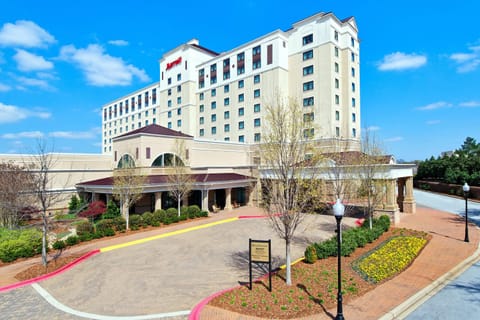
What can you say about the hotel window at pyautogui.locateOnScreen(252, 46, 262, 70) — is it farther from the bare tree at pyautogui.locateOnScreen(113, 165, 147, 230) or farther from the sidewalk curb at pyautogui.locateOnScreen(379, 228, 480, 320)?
the sidewalk curb at pyautogui.locateOnScreen(379, 228, 480, 320)

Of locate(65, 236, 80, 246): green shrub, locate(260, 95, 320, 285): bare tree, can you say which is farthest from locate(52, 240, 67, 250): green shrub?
locate(260, 95, 320, 285): bare tree

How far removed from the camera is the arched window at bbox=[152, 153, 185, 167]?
31.4 meters

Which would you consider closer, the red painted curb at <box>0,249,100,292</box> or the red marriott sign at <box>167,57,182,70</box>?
the red painted curb at <box>0,249,100,292</box>

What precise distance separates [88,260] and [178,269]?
5.59m

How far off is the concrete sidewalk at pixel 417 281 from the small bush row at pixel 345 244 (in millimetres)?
2515

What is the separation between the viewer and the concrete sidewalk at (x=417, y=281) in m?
8.45

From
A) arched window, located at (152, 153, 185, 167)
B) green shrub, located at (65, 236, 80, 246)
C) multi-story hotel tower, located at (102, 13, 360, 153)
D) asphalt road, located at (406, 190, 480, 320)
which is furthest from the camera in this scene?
multi-story hotel tower, located at (102, 13, 360, 153)

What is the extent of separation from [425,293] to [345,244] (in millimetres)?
4113

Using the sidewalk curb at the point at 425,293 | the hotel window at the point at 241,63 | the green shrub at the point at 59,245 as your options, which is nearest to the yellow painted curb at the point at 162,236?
the green shrub at the point at 59,245

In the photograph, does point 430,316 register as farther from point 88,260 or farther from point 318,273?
point 88,260

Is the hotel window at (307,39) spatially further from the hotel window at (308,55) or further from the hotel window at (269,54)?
the hotel window at (269,54)

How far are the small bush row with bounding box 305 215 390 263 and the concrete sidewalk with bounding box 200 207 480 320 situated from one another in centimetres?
252

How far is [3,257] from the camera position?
15062 millimetres

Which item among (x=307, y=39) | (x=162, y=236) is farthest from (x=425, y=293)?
(x=307, y=39)
